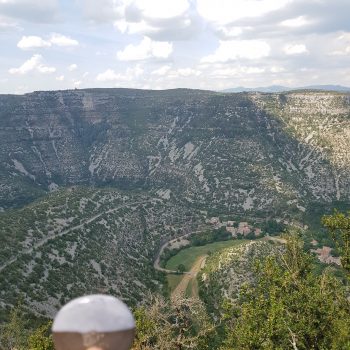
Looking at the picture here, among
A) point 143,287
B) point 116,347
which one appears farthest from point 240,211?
point 116,347

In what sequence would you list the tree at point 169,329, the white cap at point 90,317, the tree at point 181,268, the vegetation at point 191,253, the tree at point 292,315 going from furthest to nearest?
the vegetation at point 191,253 → the tree at point 181,268 → the tree at point 169,329 → the tree at point 292,315 → the white cap at point 90,317

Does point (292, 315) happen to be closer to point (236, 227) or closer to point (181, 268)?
point (181, 268)

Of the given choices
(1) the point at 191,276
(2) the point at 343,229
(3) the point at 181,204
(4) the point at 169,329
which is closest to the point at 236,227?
(3) the point at 181,204

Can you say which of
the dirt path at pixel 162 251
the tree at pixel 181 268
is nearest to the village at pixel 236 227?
the dirt path at pixel 162 251

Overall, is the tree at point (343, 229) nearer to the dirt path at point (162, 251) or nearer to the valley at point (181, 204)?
the valley at point (181, 204)

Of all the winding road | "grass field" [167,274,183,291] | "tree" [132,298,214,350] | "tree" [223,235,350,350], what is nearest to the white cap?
"tree" [223,235,350,350]

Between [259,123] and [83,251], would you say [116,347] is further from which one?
[259,123]

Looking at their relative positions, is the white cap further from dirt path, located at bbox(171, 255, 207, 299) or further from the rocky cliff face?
the rocky cliff face
